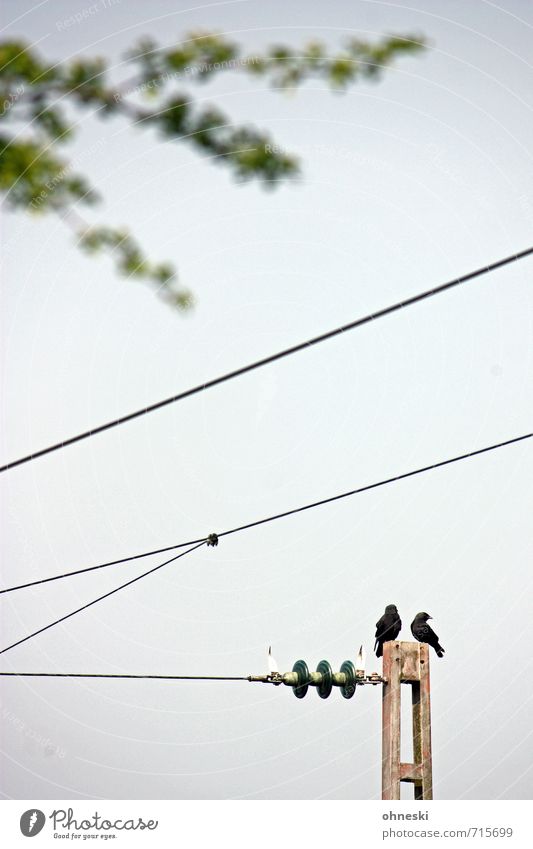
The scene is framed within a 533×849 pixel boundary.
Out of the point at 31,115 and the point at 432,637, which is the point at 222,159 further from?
the point at 432,637

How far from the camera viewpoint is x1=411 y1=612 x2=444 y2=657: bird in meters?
8.34

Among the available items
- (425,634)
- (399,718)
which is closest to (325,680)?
(399,718)

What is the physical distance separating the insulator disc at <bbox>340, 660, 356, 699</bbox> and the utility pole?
0.23m

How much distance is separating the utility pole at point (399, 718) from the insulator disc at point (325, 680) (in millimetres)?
397

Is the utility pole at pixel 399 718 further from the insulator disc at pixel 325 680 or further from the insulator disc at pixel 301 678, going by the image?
the insulator disc at pixel 301 678

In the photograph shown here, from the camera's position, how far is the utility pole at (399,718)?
7477mm

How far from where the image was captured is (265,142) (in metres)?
4.62

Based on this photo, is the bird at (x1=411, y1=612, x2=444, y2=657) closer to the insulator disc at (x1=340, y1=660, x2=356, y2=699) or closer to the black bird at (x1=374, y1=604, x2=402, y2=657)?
the black bird at (x1=374, y1=604, x2=402, y2=657)

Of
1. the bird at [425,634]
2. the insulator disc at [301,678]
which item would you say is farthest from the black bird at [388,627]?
the insulator disc at [301,678]

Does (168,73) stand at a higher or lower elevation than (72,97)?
higher

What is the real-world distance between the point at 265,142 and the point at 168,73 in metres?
0.60

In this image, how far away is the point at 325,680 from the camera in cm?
785

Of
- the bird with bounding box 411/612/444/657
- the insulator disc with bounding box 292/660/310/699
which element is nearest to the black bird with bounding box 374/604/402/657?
the bird with bounding box 411/612/444/657
